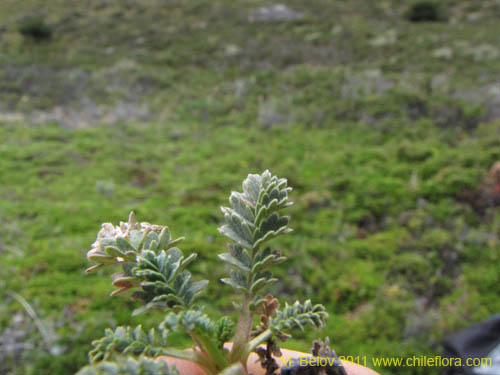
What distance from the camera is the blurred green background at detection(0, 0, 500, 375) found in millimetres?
3672

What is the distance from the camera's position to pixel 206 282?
3.39 ft

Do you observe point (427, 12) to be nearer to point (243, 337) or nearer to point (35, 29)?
point (35, 29)

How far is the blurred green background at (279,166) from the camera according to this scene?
3.67m

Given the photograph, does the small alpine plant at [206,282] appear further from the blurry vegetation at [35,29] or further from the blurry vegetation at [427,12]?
the blurry vegetation at [427,12]

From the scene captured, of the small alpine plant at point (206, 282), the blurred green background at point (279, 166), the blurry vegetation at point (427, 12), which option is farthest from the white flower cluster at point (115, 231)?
the blurry vegetation at point (427, 12)

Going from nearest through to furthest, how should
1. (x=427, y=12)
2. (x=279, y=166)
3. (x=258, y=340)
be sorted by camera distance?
(x=258, y=340), (x=279, y=166), (x=427, y=12)

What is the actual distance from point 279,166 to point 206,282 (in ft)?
16.5

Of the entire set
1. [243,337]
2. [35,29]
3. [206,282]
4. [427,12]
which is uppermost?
[35,29]

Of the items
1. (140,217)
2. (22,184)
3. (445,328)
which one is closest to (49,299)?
(140,217)

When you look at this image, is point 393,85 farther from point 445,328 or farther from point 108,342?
point 108,342

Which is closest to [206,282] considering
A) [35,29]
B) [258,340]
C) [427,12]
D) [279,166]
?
[258,340]

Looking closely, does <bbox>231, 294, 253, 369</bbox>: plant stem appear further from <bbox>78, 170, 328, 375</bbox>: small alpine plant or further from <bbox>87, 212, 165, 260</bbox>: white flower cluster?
<bbox>87, 212, 165, 260</bbox>: white flower cluster

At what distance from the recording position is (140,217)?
481 centimetres

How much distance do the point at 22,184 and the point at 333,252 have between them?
4.53 meters
